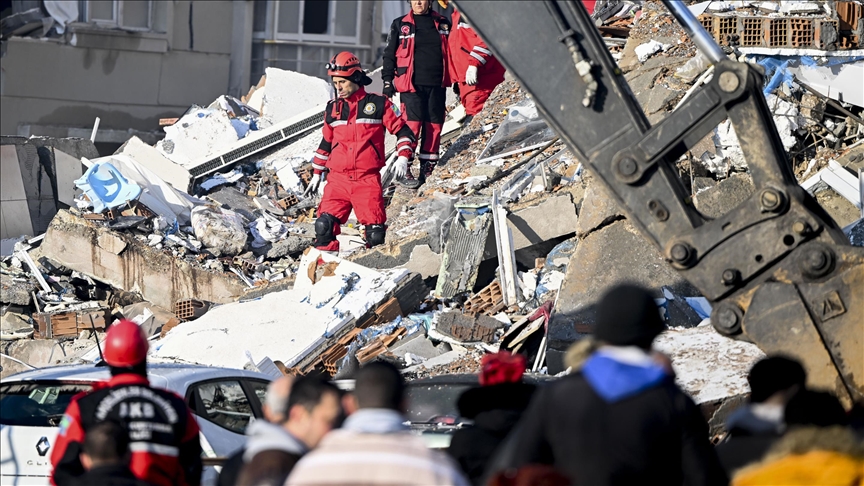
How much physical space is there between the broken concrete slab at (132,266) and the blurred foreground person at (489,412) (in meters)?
7.38

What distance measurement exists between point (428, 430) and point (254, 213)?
8129 millimetres

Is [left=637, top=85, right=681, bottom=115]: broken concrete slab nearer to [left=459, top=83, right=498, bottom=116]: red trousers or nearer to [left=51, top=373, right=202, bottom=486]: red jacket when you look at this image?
[left=459, top=83, right=498, bottom=116]: red trousers

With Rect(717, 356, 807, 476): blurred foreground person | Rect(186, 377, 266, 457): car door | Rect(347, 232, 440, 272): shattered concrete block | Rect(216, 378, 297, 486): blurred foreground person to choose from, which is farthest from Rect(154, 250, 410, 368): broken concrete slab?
Rect(717, 356, 807, 476): blurred foreground person

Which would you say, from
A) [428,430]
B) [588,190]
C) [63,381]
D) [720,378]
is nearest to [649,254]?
[588,190]

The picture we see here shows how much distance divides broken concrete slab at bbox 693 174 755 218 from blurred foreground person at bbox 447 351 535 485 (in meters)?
5.08

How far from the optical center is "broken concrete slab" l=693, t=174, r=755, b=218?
349 inches

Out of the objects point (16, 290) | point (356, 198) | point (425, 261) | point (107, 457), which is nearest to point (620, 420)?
point (107, 457)

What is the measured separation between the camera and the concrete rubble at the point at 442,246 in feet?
28.2

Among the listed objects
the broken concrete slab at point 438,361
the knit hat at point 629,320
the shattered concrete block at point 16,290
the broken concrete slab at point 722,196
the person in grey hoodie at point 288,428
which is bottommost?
the shattered concrete block at point 16,290

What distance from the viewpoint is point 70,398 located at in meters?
5.43

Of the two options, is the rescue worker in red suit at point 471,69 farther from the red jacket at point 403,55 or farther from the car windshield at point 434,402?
the car windshield at point 434,402

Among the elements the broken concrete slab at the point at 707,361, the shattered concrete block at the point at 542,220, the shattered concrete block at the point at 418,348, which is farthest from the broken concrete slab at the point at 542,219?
the broken concrete slab at the point at 707,361

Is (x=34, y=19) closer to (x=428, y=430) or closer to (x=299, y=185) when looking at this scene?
(x=299, y=185)

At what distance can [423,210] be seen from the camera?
→ 1075 cm
